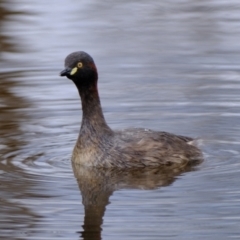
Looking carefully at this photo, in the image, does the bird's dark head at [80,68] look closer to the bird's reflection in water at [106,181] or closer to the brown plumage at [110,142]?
the brown plumage at [110,142]

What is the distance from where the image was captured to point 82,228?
905cm

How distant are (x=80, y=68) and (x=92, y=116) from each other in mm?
686

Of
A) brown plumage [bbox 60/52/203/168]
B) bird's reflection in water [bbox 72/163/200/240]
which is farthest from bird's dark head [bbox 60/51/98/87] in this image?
bird's reflection in water [bbox 72/163/200/240]

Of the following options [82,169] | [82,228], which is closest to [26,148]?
[82,169]

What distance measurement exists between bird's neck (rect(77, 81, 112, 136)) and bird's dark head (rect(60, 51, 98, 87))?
0.63 feet

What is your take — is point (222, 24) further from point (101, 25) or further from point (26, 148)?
point (26, 148)

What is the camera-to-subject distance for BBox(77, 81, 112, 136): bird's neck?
11.4 m

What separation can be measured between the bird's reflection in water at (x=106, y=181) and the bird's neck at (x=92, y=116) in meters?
0.44

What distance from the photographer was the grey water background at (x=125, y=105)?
30.4 feet

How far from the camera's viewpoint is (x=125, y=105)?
13469 mm

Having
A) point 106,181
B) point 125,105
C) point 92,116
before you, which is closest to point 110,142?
point 92,116

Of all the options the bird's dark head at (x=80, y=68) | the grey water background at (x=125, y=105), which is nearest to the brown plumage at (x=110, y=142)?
the bird's dark head at (x=80, y=68)

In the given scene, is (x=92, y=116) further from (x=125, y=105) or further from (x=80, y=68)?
(x=125, y=105)

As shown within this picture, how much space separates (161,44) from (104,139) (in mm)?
5505
